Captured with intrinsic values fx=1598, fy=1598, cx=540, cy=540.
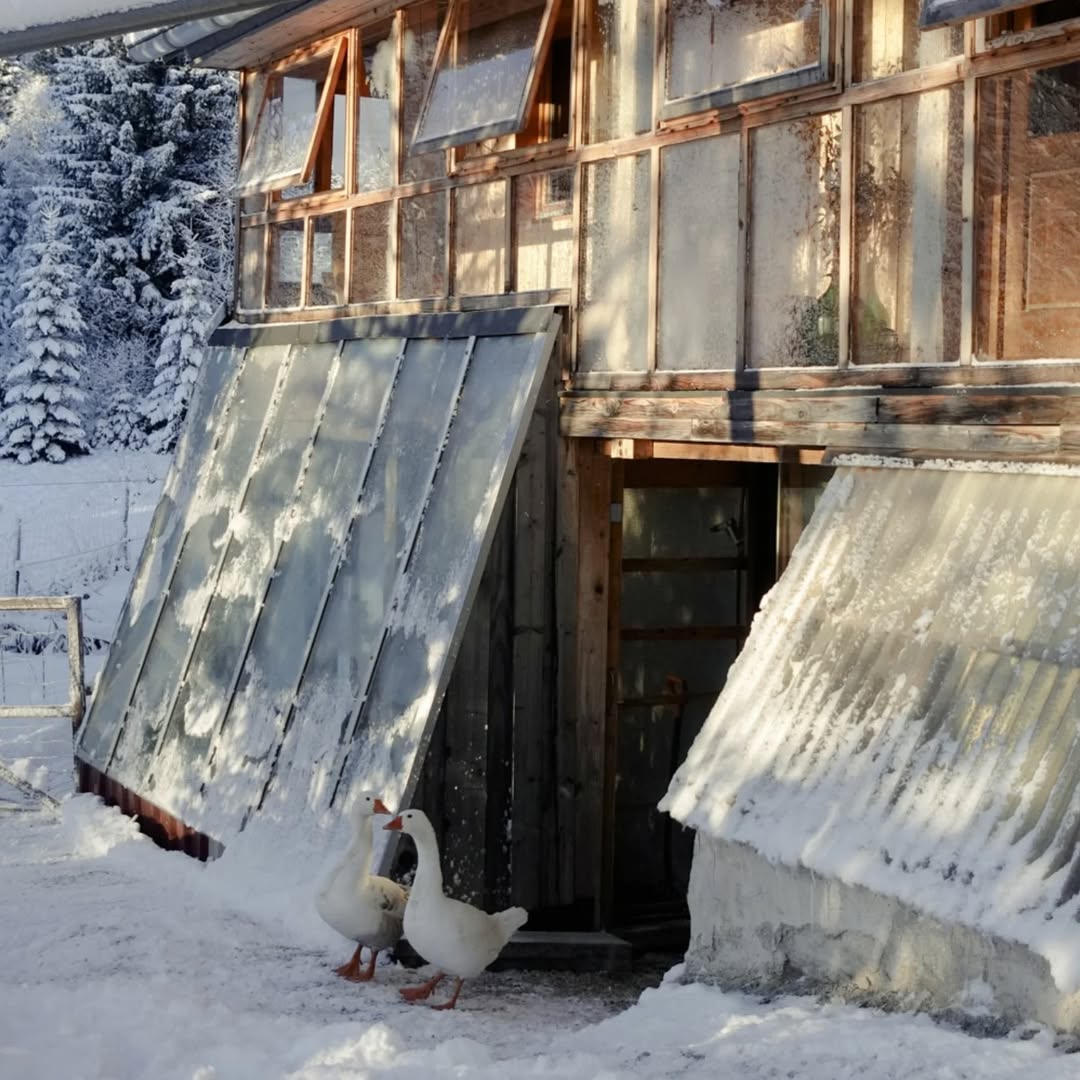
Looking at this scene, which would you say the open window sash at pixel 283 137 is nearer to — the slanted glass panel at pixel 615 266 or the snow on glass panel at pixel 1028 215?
the slanted glass panel at pixel 615 266

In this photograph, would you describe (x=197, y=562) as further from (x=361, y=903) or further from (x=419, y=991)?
(x=419, y=991)

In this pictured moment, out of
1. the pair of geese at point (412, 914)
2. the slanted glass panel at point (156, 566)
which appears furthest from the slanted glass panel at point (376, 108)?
the pair of geese at point (412, 914)

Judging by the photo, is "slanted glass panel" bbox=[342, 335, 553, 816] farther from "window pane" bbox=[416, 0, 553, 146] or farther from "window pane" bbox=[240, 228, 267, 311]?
"window pane" bbox=[240, 228, 267, 311]

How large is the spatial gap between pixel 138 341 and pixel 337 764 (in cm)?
3255

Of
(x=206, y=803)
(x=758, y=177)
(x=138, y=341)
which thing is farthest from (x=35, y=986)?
(x=138, y=341)

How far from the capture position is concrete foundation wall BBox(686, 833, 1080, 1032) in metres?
5.43

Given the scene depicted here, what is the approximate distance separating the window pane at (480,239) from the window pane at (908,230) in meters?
3.21

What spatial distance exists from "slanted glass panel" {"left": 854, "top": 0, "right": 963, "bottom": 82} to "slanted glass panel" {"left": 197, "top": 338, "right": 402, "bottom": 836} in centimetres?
414

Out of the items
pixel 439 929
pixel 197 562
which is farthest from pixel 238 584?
pixel 439 929

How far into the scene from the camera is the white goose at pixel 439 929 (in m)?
7.61

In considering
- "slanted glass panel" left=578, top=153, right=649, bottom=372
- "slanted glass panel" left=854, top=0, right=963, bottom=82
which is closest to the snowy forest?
"slanted glass panel" left=578, top=153, right=649, bottom=372

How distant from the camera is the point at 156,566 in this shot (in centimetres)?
1243

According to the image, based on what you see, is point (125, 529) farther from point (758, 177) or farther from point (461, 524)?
point (758, 177)

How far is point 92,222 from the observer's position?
128ft
